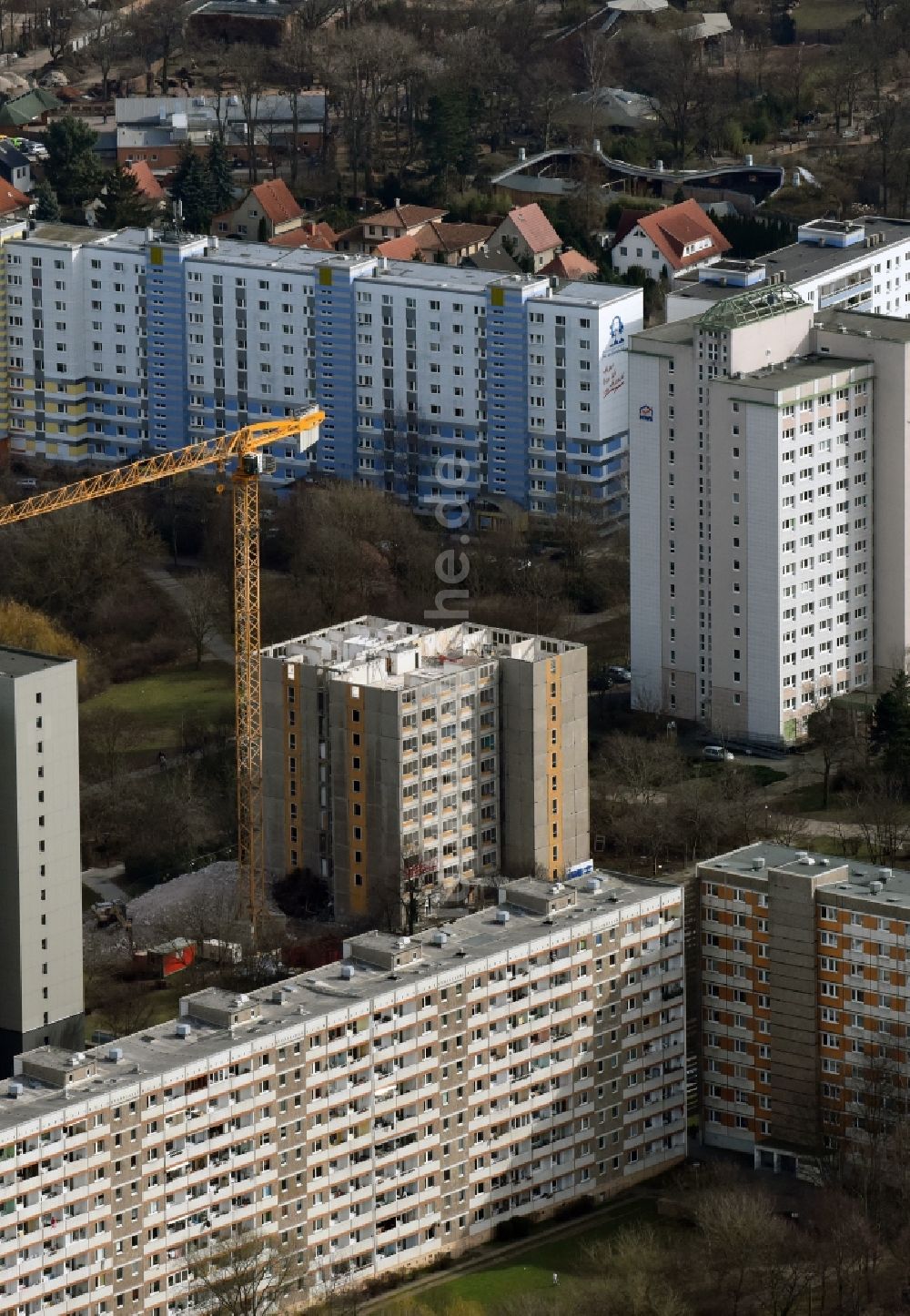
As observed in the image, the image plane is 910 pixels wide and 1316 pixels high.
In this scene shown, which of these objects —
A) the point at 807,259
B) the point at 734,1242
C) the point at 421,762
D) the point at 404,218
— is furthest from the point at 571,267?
the point at 734,1242

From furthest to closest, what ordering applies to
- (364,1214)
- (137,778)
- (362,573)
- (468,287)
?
1. (468,287)
2. (362,573)
3. (137,778)
4. (364,1214)

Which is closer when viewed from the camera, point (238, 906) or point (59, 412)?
point (238, 906)

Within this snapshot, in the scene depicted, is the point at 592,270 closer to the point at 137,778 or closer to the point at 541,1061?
the point at 137,778

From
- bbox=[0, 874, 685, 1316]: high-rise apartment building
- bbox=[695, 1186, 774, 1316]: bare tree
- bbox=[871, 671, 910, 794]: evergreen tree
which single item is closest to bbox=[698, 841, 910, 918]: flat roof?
bbox=[0, 874, 685, 1316]: high-rise apartment building

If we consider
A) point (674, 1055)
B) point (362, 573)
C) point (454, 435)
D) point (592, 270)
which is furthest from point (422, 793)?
point (592, 270)

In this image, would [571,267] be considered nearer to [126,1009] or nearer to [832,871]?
[126,1009]

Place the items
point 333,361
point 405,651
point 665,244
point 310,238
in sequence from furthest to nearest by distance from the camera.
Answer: point 310,238
point 665,244
point 333,361
point 405,651

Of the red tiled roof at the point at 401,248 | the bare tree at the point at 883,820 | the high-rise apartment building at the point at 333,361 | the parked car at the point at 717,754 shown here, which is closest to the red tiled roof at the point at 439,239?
the red tiled roof at the point at 401,248

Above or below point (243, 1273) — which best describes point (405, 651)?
above
